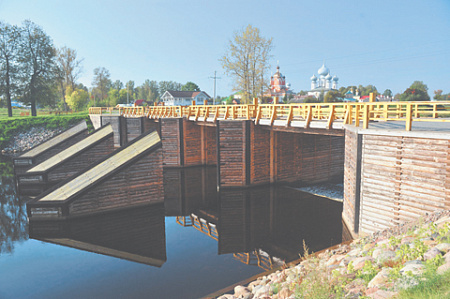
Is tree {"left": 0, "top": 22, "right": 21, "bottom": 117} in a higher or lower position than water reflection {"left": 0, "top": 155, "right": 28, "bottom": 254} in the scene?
higher

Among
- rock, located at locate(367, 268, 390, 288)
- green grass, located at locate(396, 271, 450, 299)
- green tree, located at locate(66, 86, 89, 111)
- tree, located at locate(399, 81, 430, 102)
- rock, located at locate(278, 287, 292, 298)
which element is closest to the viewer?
green grass, located at locate(396, 271, 450, 299)

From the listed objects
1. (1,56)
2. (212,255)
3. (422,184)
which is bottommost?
(212,255)

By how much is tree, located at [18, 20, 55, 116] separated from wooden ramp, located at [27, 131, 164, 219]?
4706 cm

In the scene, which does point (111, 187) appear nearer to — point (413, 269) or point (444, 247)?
point (413, 269)

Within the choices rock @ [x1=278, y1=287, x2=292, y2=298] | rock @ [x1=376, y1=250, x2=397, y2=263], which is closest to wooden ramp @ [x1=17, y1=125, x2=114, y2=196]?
rock @ [x1=278, y1=287, x2=292, y2=298]

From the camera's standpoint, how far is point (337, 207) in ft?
57.8

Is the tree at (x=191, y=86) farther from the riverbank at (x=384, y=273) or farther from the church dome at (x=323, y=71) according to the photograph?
the riverbank at (x=384, y=273)

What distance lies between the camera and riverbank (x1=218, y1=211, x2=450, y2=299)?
17.4ft

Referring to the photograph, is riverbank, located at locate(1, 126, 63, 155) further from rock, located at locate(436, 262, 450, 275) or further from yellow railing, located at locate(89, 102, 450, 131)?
rock, located at locate(436, 262, 450, 275)

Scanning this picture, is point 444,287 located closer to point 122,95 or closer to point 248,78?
point 248,78

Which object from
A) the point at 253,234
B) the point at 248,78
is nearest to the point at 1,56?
the point at 248,78

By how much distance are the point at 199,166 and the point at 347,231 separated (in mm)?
17547

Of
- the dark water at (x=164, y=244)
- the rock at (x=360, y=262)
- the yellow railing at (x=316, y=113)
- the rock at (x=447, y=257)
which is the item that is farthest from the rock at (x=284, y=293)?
the yellow railing at (x=316, y=113)

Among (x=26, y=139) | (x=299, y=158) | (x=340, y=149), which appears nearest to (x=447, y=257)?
(x=299, y=158)
